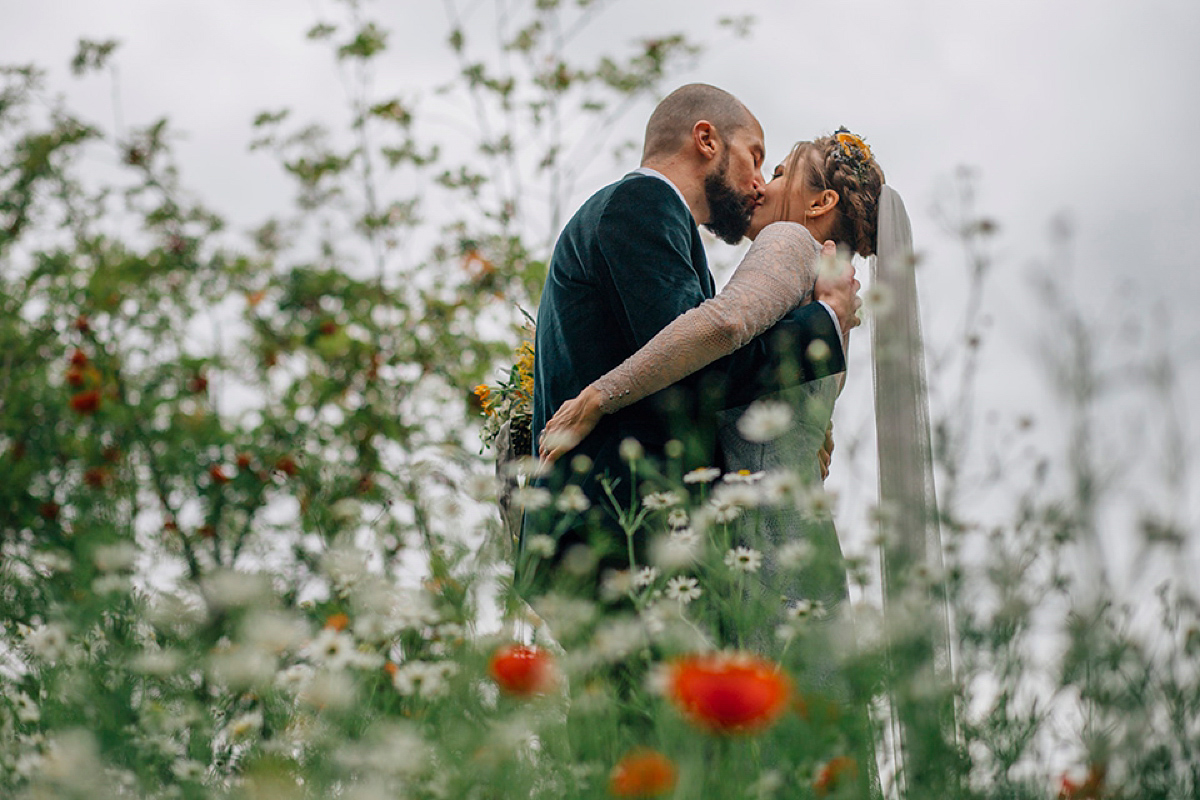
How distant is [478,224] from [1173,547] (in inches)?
199

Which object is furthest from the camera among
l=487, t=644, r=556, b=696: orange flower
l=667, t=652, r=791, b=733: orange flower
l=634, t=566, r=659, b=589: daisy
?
l=634, t=566, r=659, b=589: daisy

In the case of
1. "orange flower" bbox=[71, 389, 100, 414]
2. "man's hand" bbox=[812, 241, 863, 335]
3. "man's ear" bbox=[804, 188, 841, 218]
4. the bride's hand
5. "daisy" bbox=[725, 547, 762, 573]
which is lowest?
"daisy" bbox=[725, 547, 762, 573]

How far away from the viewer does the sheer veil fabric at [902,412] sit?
5.20 ft

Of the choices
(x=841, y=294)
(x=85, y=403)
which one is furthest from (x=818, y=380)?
(x=85, y=403)

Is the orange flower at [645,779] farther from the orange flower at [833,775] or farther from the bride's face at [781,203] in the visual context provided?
the bride's face at [781,203]

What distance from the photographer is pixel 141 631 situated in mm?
1934

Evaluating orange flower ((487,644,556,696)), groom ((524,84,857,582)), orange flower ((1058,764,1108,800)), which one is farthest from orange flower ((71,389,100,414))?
orange flower ((1058,764,1108,800))

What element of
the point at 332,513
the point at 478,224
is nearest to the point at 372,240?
the point at 478,224

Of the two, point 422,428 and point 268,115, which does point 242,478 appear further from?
point 268,115

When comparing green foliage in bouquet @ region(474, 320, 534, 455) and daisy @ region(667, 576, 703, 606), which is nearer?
daisy @ region(667, 576, 703, 606)

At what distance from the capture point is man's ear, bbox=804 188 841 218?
→ 2.86 meters

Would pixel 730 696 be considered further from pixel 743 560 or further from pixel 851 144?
pixel 851 144

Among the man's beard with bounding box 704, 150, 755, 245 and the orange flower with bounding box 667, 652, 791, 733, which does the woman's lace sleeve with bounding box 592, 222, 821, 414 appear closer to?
the man's beard with bounding box 704, 150, 755, 245

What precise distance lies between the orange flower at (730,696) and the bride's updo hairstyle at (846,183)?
193cm
